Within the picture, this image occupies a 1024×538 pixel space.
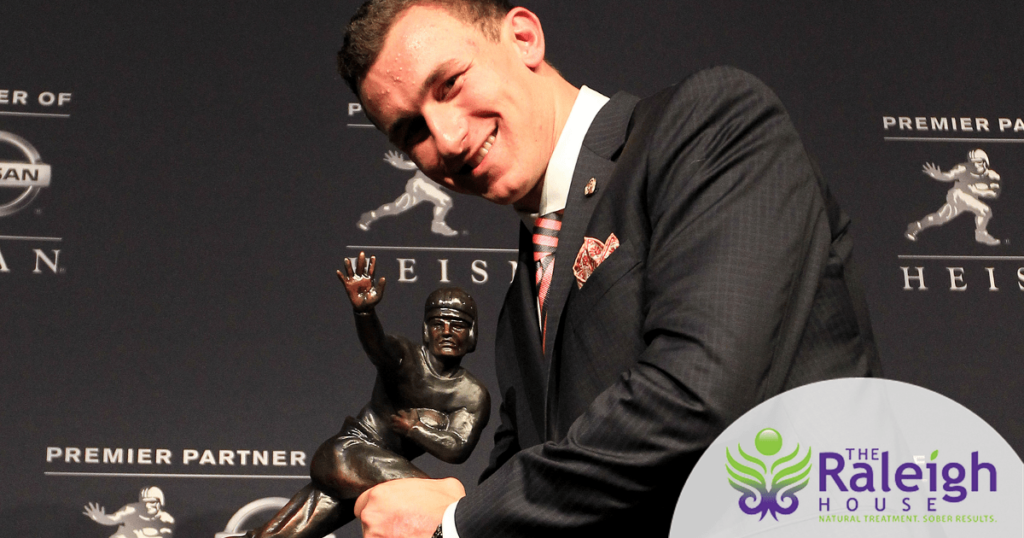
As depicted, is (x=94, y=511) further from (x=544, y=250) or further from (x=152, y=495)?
(x=544, y=250)

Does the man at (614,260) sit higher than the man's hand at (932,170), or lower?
lower

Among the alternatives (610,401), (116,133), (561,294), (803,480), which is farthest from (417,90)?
(116,133)

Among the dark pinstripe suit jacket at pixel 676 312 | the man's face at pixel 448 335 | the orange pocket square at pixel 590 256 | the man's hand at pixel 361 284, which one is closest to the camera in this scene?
the dark pinstripe suit jacket at pixel 676 312

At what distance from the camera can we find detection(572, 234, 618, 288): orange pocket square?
3.83 feet

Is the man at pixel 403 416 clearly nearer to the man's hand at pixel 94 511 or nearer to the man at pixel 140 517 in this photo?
the man at pixel 140 517

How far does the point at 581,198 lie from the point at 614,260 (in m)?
0.16

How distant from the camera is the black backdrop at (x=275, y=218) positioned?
10.4ft

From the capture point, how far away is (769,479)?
3.48ft

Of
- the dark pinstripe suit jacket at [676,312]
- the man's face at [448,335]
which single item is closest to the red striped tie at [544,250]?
the dark pinstripe suit jacket at [676,312]

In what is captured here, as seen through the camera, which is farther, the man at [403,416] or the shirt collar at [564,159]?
the man at [403,416]

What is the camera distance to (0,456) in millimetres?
3092

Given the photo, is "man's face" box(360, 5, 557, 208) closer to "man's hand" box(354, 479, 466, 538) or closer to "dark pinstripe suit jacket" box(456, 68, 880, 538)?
"dark pinstripe suit jacket" box(456, 68, 880, 538)

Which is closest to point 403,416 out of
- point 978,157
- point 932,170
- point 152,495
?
point 152,495

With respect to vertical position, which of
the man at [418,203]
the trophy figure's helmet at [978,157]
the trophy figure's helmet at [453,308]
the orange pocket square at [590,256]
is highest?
the trophy figure's helmet at [978,157]
